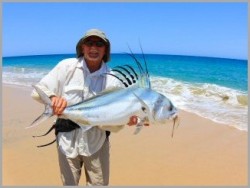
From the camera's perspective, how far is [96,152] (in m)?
3.21

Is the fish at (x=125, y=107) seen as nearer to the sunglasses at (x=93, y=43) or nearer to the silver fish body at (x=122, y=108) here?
the silver fish body at (x=122, y=108)

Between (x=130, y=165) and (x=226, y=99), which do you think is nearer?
(x=130, y=165)

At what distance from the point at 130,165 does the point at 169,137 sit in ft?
5.46

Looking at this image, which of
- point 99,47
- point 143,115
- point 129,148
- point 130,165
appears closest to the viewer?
point 143,115

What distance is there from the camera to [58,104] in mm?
2861

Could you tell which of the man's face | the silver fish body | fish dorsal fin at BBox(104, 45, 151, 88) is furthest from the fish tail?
fish dorsal fin at BBox(104, 45, 151, 88)

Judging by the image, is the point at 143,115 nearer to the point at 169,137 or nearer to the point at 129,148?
the point at 129,148

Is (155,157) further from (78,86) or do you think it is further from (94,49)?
(94,49)

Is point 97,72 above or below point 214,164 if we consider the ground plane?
above

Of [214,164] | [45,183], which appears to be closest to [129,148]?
[214,164]

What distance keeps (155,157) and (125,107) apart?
3.20 m

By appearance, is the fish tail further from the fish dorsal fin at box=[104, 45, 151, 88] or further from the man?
the fish dorsal fin at box=[104, 45, 151, 88]

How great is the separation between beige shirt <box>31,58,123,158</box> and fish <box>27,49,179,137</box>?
22 cm

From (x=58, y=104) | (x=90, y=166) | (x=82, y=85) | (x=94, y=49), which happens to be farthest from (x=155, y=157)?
(x=58, y=104)
